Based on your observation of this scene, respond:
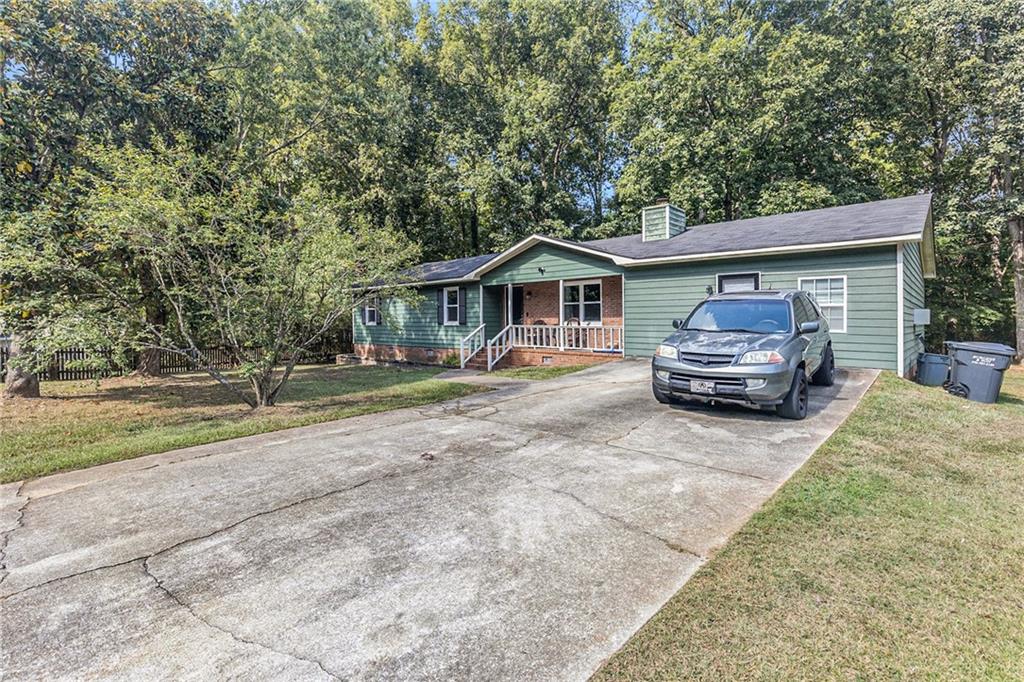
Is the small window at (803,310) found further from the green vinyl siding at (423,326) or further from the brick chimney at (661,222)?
the green vinyl siding at (423,326)

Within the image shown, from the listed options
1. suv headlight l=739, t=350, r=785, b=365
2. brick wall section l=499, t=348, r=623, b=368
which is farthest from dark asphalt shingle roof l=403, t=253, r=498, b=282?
suv headlight l=739, t=350, r=785, b=365

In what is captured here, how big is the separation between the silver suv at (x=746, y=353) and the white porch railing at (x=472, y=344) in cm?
963

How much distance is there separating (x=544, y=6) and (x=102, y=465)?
28382mm

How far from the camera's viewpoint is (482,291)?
17062 millimetres

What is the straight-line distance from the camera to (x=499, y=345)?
53.5 ft

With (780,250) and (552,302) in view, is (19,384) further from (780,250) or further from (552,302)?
(780,250)

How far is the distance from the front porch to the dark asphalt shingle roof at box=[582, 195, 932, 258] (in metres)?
1.81

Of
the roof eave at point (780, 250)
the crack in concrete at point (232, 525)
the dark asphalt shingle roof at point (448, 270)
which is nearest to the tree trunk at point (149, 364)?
the dark asphalt shingle roof at point (448, 270)

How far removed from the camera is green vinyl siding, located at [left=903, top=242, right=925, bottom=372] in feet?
34.0

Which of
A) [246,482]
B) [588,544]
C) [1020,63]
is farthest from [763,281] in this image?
[1020,63]

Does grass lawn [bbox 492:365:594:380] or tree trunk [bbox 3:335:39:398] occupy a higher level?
tree trunk [bbox 3:335:39:398]

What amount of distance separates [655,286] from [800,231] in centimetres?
367

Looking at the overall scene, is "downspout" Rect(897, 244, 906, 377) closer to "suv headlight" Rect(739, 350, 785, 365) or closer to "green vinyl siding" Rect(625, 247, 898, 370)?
"green vinyl siding" Rect(625, 247, 898, 370)

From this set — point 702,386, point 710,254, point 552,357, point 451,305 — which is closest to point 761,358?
point 702,386
